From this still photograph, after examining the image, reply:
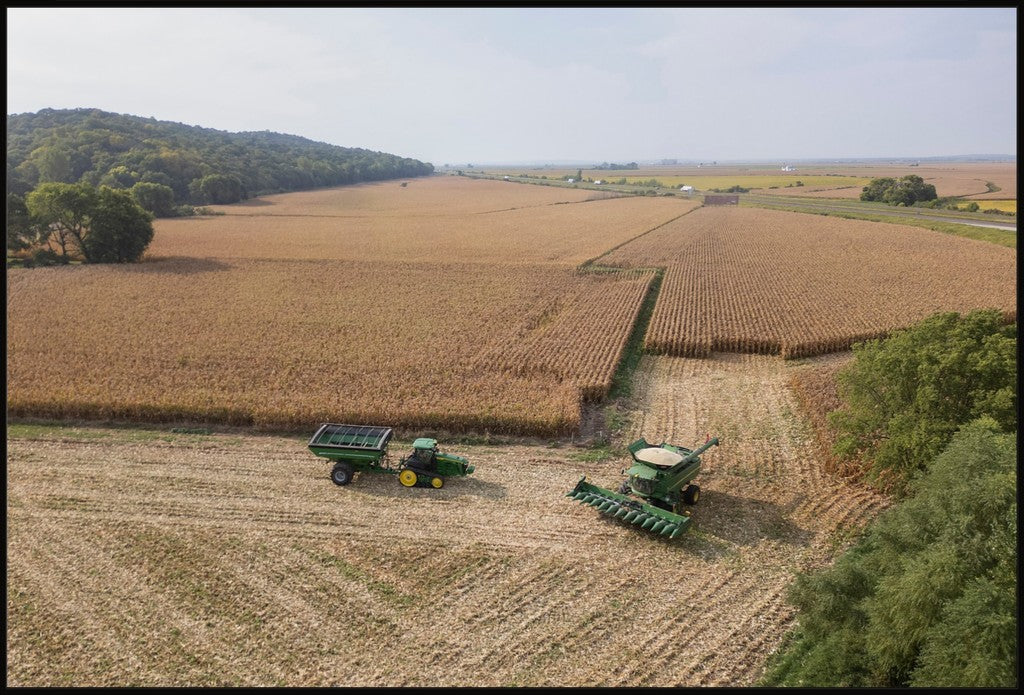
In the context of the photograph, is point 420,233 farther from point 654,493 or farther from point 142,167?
point 654,493

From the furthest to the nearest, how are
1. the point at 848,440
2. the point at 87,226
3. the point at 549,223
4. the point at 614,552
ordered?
the point at 549,223 → the point at 87,226 → the point at 848,440 → the point at 614,552

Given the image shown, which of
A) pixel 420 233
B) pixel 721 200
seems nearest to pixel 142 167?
pixel 420 233

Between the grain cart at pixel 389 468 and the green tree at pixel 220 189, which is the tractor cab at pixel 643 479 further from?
the green tree at pixel 220 189

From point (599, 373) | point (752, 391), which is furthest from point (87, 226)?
point (752, 391)

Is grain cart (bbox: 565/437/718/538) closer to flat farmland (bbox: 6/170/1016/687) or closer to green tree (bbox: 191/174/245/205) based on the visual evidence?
flat farmland (bbox: 6/170/1016/687)

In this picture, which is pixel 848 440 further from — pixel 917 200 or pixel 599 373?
pixel 917 200
